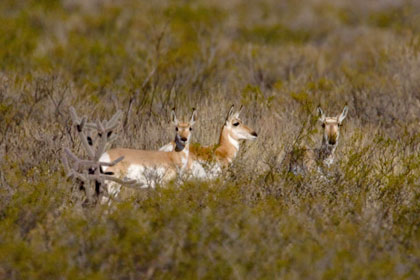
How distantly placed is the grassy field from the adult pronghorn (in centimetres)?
29

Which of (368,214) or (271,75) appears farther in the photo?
(271,75)

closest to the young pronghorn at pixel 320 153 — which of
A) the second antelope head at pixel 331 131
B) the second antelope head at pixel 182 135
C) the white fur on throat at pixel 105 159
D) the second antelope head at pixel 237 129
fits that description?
the second antelope head at pixel 331 131

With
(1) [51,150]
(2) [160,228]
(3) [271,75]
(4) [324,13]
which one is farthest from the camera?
(4) [324,13]

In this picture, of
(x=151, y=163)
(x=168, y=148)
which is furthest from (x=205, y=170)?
(x=168, y=148)

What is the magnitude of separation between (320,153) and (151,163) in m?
2.29

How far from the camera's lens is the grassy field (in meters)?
6.07

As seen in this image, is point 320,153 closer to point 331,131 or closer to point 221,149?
point 331,131

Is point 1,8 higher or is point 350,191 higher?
point 350,191

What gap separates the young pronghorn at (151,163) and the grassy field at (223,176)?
0.96ft

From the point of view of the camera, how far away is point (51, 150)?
8.95m

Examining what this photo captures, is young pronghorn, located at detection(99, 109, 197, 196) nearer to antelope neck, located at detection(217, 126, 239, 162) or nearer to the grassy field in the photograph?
the grassy field

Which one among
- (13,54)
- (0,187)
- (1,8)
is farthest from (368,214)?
(1,8)

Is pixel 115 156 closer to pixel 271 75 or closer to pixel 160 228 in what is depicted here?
pixel 160 228

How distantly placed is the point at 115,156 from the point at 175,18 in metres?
17.9
